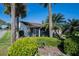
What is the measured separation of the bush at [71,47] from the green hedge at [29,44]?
300 mm

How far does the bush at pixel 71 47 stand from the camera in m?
9.02

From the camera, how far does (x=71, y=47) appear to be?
9.10m

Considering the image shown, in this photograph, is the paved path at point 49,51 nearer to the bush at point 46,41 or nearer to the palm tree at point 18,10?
the bush at point 46,41

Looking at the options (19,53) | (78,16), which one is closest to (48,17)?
(78,16)

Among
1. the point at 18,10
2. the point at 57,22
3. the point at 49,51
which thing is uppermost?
the point at 18,10

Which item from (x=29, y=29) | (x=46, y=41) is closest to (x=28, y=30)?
(x=29, y=29)

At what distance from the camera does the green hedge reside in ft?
28.7

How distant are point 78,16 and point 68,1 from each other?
60cm

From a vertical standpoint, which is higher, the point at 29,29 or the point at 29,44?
the point at 29,29

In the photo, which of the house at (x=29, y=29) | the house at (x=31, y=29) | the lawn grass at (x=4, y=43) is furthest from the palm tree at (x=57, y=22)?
the lawn grass at (x=4, y=43)

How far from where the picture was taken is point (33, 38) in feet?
29.7

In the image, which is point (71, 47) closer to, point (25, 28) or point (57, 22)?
point (57, 22)

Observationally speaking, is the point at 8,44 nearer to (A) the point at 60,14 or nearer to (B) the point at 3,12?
(B) the point at 3,12

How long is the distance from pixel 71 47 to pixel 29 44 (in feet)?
4.62
